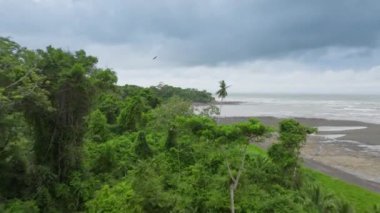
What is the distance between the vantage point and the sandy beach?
33781 millimetres

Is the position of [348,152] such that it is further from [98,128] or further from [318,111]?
[318,111]

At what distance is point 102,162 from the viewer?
23.0m

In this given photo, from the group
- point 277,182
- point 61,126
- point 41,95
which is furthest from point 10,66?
point 277,182

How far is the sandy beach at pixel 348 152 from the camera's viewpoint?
33.8 m

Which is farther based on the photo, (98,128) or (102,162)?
(98,128)

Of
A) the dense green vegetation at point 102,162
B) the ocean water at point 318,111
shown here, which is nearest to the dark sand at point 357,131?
the ocean water at point 318,111

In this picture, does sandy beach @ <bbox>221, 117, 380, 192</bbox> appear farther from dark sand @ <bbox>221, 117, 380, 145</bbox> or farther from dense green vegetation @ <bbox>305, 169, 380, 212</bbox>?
dense green vegetation @ <bbox>305, 169, 380, 212</bbox>

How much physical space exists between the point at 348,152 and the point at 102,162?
28.8 meters

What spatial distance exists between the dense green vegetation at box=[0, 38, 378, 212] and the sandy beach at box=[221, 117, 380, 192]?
12598mm

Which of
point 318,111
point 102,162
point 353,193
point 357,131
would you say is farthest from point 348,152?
point 318,111

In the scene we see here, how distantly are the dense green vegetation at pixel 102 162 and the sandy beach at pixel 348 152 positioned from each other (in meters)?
12.6

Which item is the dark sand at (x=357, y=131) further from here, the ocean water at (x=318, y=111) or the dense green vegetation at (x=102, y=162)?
the dense green vegetation at (x=102, y=162)

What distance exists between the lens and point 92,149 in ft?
78.7

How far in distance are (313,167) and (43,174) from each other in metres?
24.8
